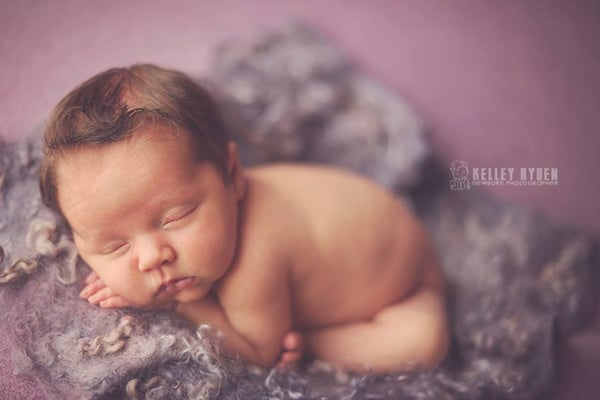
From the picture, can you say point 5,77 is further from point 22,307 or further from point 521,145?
point 521,145

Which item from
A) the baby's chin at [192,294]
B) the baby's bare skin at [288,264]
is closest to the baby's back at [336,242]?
the baby's bare skin at [288,264]

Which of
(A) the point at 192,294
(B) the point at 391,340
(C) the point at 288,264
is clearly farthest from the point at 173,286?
(B) the point at 391,340

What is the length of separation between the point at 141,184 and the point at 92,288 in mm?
144

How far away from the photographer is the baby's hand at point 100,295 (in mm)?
635

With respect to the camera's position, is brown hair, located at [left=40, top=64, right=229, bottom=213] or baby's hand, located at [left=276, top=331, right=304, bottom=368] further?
baby's hand, located at [left=276, top=331, right=304, bottom=368]

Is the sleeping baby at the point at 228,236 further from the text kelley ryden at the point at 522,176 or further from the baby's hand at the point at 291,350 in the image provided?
the text kelley ryden at the point at 522,176

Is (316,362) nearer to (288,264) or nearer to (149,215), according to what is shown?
(288,264)

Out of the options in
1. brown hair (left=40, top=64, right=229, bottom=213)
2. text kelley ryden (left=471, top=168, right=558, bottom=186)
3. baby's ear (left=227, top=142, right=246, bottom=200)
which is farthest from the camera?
text kelley ryden (left=471, top=168, right=558, bottom=186)

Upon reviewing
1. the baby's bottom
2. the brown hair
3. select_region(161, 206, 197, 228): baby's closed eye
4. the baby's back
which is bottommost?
the baby's bottom

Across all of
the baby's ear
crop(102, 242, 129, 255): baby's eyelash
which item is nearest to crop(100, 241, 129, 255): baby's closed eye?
crop(102, 242, 129, 255): baby's eyelash

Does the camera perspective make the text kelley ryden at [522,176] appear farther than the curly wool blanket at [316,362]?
A: Yes

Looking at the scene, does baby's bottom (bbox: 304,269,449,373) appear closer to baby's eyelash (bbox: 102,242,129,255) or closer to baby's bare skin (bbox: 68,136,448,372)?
baby's bare skin (bbox: 68,136,448,372)

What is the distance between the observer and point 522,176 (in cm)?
90

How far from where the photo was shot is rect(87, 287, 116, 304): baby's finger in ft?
2.09
